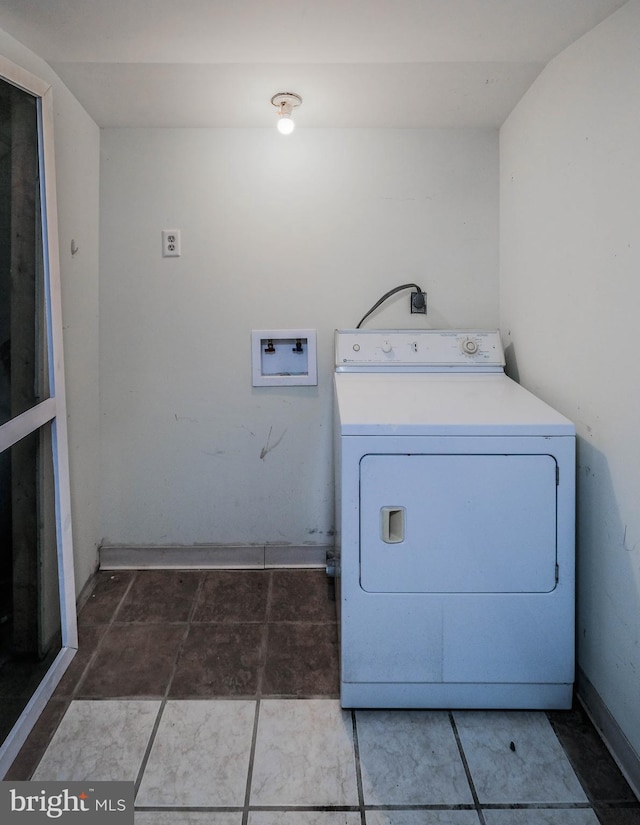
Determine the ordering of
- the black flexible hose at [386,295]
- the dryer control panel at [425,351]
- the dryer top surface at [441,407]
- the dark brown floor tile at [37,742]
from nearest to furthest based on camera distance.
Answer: the dark brown floor tile at [37,742], the dryer top surface at [441,407], the dryer control panel at [425,351], the black flexible hose at [386,295]

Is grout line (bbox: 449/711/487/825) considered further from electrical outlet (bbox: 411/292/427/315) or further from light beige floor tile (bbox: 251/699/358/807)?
electrical outlet (bbox: 411/292/427/315)

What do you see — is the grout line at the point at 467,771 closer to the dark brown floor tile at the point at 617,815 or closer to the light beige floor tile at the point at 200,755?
the dark brown floor tile at the point at 617,815

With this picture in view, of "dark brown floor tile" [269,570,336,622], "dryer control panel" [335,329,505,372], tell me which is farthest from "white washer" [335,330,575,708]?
"dryer control panel" [335,329,505,372]

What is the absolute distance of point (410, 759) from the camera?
4.20 ft

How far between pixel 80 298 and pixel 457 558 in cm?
160

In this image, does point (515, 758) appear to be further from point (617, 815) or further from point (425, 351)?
point (425, 351)

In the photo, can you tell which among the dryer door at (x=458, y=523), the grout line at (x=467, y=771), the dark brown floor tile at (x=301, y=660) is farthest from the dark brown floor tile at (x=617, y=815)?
the dark brown floor tile at (x=301, y=660)

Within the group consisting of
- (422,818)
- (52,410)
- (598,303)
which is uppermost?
(598,303)

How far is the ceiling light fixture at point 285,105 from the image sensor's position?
69.9 inches

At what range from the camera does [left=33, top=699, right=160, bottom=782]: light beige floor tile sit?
48.6 inches

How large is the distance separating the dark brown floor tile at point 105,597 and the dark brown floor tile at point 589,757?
1.49m

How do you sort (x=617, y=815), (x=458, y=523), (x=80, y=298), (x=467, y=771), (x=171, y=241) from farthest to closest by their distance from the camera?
1. (x=171, y=241)
2. (x=80, y=298)
3. (x=458, y=523)
4. (x=467, y=771)
5. (x=617, y=815)

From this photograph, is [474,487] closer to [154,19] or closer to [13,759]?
[13,759]

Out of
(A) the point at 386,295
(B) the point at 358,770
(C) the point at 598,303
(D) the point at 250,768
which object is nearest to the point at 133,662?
(D) the point at 250,768
